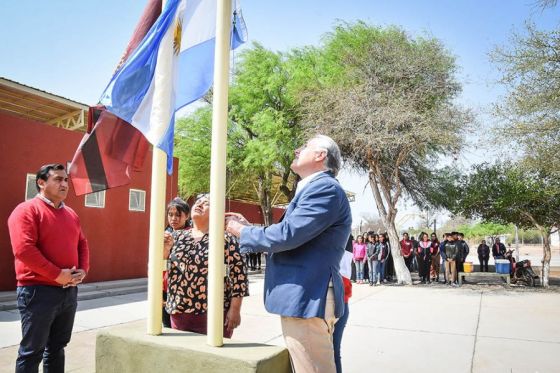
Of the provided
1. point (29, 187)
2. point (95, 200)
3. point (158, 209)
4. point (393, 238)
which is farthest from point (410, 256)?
point (158, 209)

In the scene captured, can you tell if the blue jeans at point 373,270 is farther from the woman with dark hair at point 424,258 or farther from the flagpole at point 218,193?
the flagpole at point 218,193

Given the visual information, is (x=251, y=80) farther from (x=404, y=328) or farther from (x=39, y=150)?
(x=404, y=328)

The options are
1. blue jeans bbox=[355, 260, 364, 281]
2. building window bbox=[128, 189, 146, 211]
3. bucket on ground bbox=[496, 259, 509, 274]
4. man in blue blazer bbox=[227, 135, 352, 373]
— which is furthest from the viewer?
blue jeans bbox=[355, 260, 364, 281]

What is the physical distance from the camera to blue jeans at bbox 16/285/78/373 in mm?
2994

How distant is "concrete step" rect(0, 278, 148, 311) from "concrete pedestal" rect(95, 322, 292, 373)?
278 inches

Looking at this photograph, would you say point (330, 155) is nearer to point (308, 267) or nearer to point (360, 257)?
point (308, 267)

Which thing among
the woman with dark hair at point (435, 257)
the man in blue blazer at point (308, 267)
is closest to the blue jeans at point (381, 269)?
the woman with dark hair at point (435, 257)

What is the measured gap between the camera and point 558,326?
7.36 meters

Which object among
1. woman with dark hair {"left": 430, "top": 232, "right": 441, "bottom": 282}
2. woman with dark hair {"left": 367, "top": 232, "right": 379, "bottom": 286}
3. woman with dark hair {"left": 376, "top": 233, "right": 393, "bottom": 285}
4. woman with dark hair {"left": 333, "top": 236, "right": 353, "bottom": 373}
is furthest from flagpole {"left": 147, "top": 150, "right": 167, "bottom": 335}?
woman with dark hair {"left": 430, "top": 232, "right": 441, "bottom": 282}

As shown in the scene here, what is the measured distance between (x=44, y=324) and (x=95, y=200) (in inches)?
360

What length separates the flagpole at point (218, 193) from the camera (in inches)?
90.2

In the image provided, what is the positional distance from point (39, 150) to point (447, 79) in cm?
1266

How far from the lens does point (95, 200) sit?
37.8 feet

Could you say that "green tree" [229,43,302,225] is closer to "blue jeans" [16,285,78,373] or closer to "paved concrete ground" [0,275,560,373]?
"paved concrete ground" [0,275,560,373]
